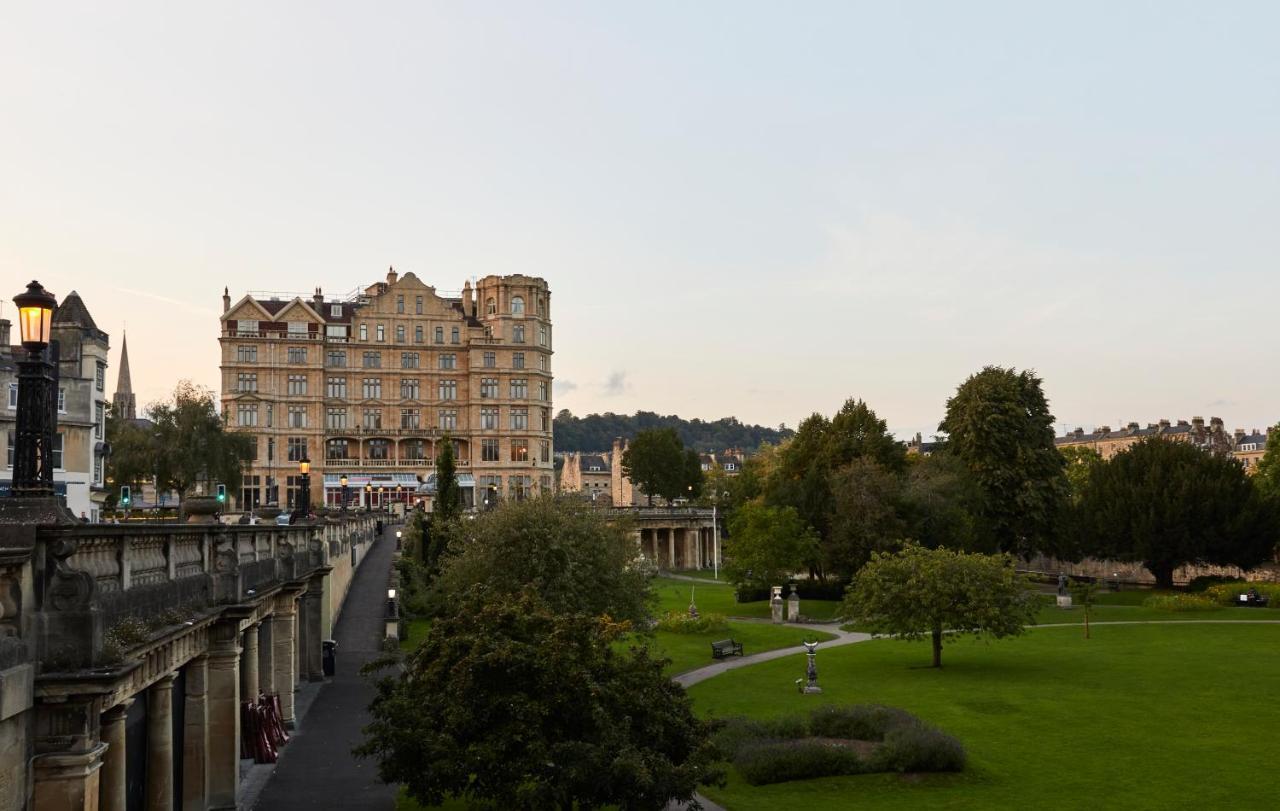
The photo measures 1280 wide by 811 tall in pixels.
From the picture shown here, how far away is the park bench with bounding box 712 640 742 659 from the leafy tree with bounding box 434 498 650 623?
949 cm

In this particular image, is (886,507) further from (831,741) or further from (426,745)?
(426,745)

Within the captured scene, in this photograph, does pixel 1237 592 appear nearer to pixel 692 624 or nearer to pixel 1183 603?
pixel 1183 603

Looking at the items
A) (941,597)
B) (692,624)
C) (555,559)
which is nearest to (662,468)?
(692,624)

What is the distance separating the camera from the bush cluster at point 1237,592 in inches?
2657

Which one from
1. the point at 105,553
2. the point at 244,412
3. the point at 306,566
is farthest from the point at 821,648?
the point at 244,412

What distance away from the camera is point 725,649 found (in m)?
50.5

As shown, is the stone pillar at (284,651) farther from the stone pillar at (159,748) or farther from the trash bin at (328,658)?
the stone pillar at (159,748)

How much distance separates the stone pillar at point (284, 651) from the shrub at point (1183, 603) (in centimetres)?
5427

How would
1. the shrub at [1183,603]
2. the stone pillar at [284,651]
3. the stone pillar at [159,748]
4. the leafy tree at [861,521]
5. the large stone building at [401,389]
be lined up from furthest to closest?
the large stone building at [401,389] → the leafy tree at [861,521] → the shrub at [1183,603] → the stone pillar at [284,651] → the stone pillar at [159,748]

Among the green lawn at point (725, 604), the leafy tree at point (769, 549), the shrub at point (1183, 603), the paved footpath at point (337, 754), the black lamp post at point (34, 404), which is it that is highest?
the black lamp post at point (34, 404)

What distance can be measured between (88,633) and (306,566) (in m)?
24.7

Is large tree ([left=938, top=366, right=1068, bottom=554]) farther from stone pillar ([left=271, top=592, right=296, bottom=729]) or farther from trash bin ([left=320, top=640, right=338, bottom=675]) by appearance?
stone pillar ([left=271, top=592, right=296, bottom=729])

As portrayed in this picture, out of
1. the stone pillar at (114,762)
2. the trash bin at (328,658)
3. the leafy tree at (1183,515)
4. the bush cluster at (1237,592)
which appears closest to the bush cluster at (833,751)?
the stone pillar at (114,762)

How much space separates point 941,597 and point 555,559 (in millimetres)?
17278
